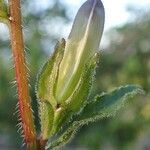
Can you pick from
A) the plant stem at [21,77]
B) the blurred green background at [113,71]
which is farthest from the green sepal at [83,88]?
the blurred green background at [113,71]

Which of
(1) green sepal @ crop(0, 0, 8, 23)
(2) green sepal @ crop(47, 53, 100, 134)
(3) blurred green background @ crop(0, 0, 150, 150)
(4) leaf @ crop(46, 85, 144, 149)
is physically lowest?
(3) blurred green background @ crop(0, 0, 150, 150)

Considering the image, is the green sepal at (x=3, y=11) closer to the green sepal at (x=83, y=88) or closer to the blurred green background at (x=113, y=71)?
the green sepal at (x=83, y=88)

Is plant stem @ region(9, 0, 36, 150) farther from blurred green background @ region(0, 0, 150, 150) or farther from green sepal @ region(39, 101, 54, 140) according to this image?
blurred green background @ region(0, 0, 150, 150)

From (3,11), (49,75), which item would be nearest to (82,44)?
(49,75)

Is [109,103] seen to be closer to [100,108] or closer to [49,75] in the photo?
[100,108]

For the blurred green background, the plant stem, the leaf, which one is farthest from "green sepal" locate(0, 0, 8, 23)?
the blurred green background
